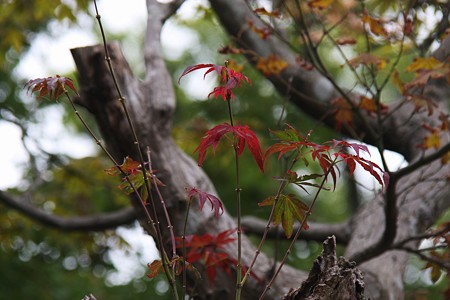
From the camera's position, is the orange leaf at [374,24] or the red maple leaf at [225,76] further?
the orange leaf at [374,24]

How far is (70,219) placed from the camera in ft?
12.0

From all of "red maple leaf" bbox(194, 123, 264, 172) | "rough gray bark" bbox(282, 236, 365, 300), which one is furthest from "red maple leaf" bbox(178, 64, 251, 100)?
"rough gray bark" bbox(282, 236, 365, 300)

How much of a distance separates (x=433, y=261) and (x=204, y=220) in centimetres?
88

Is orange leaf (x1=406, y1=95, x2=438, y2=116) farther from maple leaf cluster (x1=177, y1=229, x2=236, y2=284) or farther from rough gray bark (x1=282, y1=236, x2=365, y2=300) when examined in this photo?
rough gray bark (x1=282, y1=236, x2=365, y2=300)

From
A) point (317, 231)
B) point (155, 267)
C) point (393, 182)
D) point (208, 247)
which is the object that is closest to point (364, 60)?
point (393, 182)

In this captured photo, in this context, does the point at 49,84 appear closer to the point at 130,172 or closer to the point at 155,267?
the point at 130,172

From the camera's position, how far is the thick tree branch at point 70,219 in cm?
349

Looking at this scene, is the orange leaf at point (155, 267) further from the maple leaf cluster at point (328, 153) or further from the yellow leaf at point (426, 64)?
the yellow leaf at point (426, 64)

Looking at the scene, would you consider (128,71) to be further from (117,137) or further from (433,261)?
(433,261)

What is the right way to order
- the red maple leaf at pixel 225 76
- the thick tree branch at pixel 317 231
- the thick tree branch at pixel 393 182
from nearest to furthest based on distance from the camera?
the red maple leaf at pixel 225 76, the thick tree branch at pixel 393 182, the thick tree branch at pixel 317 231

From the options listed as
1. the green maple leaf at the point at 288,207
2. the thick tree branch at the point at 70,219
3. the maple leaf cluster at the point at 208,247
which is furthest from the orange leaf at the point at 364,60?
the thick tree branch at the point at 70,219

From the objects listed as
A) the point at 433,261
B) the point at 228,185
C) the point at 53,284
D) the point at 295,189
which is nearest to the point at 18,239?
the point at 53,284

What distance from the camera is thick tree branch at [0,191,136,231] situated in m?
3.49

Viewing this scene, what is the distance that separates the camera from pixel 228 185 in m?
5.21
